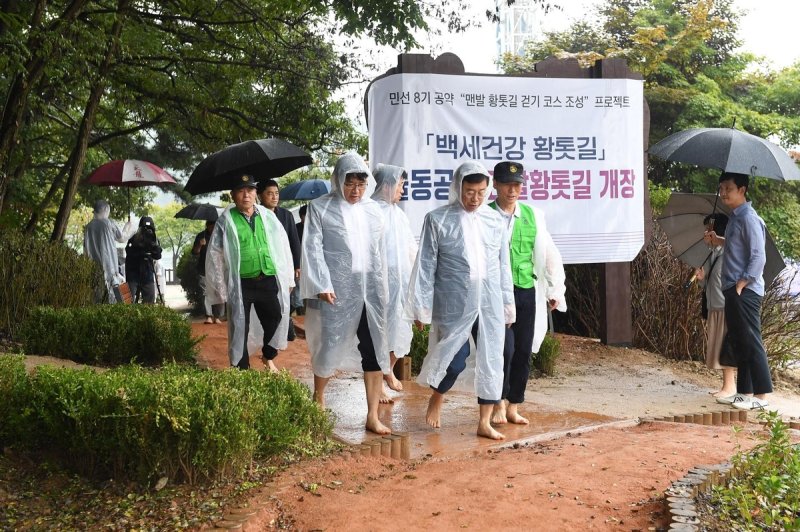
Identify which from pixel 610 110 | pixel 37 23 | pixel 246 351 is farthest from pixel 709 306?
pixel 37 23

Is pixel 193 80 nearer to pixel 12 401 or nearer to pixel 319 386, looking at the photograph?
pixel 319 386

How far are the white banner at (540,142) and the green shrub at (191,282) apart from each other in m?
9.02

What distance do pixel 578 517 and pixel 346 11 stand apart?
22.5 ft

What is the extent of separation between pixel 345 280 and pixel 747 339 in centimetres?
353

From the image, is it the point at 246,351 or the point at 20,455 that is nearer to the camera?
the point at 20,455

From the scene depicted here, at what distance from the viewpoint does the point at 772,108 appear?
75.3 feet

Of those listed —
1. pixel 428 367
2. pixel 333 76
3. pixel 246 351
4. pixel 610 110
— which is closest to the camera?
pixel 428 367

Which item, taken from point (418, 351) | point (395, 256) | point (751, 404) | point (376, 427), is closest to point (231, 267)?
point (395, 256)

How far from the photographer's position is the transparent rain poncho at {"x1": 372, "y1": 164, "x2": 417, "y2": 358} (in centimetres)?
611

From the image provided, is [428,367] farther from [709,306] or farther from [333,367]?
[709,306]

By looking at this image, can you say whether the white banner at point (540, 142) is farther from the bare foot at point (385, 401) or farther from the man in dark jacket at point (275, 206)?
the bare foot at point (385, 401)

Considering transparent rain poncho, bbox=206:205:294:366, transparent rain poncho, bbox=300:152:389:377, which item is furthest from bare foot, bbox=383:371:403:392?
transparent rain poncho, bbox=300:152:389:377

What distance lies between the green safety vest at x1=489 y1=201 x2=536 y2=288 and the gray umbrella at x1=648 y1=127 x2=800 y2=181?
5.34ft

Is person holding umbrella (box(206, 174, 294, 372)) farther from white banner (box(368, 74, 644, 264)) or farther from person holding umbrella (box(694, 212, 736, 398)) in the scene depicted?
person holding umbrella (box(694, 212, 736, 398))
